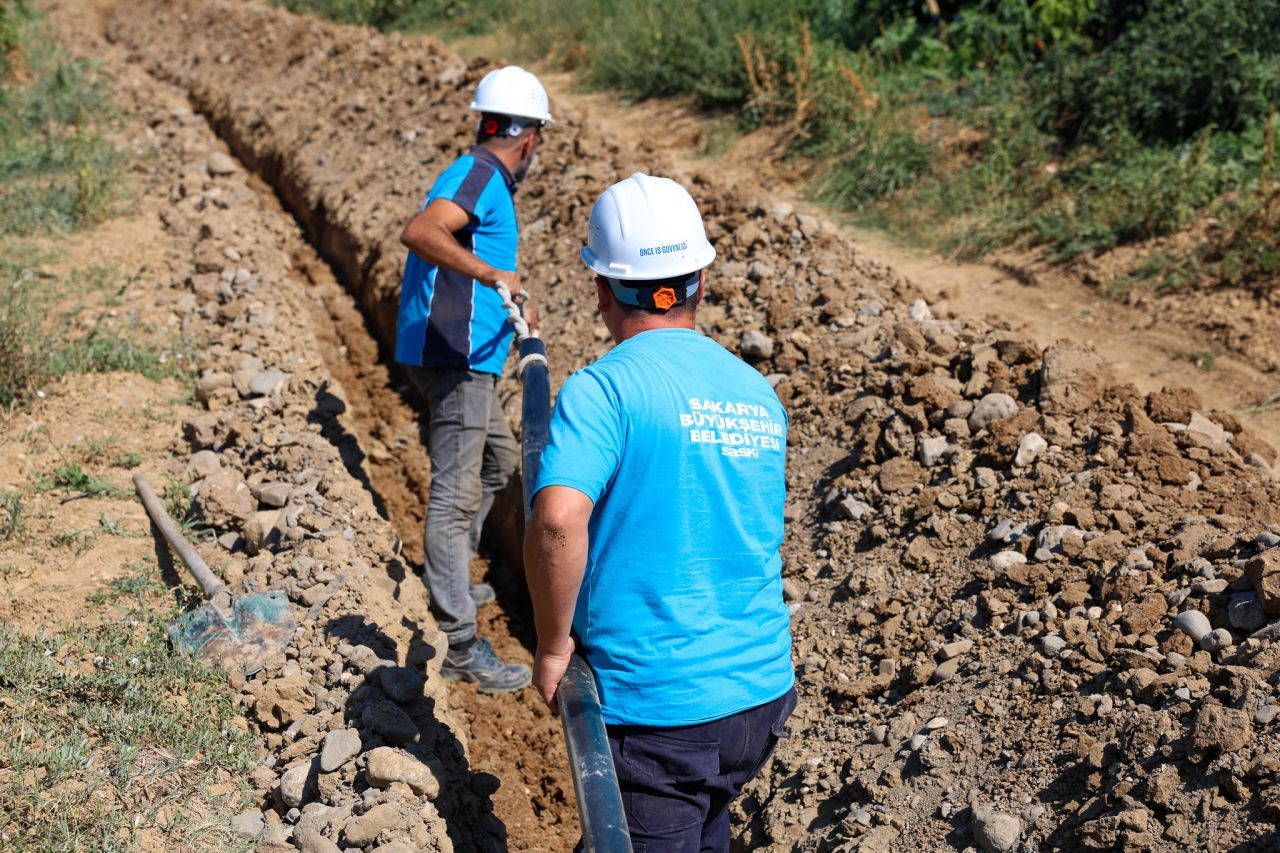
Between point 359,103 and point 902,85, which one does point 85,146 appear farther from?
point 902,85

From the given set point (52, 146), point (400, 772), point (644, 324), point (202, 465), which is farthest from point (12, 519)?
point (52, 146)

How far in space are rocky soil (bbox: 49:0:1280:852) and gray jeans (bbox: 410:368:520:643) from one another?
0.25 meters

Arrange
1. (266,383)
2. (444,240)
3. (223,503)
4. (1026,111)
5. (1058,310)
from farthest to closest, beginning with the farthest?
1. (1026,111)
2. (1058,310)
3. (266,383)
4. (223,503)
5. (444,240)

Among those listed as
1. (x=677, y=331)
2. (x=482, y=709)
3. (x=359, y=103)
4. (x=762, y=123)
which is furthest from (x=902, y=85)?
(x=677, y=331)

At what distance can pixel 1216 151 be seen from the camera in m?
6.87

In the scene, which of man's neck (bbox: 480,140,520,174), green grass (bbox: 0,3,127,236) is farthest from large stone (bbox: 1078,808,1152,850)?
green grass (bbox: 0,3,127,236)

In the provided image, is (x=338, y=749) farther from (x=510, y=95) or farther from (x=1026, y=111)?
(x=1026, y=111)

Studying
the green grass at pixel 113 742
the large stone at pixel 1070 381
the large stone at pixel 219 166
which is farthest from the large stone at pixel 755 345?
the large stone at pixel 219 166

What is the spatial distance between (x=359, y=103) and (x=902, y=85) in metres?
4.84

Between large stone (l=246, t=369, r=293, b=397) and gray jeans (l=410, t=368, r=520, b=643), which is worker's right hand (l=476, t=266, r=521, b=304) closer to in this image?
gray jeans (l=410, t=368, r=520, b=643)

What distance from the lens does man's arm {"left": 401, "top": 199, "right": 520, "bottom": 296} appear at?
12.8 ft

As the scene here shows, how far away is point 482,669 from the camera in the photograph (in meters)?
4.45

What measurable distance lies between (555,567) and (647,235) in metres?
0.75

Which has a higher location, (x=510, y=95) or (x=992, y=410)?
(x=510, y=95)
